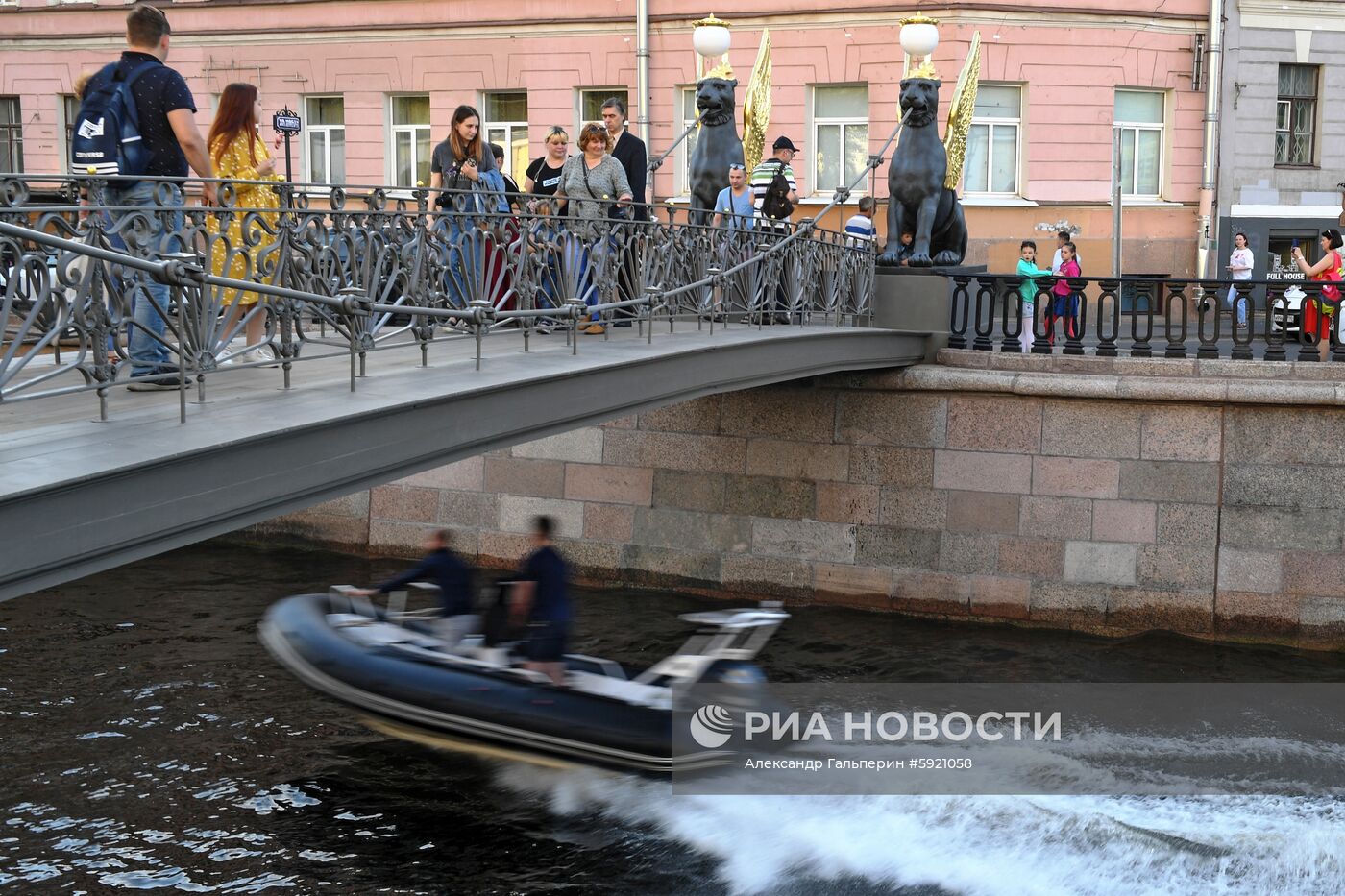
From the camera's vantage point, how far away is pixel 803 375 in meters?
10.7

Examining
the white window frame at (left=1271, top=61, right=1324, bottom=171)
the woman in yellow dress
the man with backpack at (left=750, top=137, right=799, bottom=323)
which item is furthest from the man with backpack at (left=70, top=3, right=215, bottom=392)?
the white window frame at (left=1271, top=61, right=1324, bottom=171)

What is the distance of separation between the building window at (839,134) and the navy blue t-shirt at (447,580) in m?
12.3

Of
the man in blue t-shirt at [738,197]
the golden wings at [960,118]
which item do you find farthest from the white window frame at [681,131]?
the man in blue t-shirt at [738,197]

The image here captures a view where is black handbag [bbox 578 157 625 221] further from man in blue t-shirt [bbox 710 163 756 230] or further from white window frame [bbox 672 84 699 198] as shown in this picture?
white window frame [bbox 672 84 699 198]

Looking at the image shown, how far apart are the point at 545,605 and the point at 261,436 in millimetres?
3344

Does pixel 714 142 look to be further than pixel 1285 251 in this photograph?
No

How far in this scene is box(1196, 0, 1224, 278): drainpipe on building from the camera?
64.6 ft

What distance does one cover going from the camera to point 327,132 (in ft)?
74.8

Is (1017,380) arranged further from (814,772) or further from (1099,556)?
(814,772)

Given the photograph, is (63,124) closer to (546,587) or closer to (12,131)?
(12,131)

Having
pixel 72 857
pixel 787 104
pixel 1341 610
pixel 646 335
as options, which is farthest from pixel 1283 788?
pixel 787 104

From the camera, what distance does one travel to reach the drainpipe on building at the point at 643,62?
20.8 metres

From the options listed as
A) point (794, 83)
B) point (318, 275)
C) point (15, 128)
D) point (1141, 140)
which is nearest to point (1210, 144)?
point (1141, 140)

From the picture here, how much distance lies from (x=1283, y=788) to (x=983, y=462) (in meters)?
3.79
